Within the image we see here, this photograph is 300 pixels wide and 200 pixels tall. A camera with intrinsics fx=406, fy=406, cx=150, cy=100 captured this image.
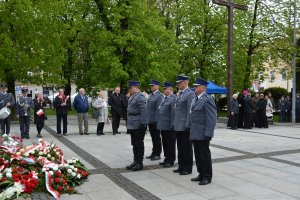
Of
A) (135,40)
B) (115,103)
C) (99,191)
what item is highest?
(135,40)

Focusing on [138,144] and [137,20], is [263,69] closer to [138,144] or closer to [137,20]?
[137,20]

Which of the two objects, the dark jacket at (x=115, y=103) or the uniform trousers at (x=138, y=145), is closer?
the uniform trousers at (x=138, y=145)

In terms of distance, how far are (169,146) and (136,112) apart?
1173 millimetres

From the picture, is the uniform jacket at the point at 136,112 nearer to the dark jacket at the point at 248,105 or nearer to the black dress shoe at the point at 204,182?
the black dress shoe at the point at 204,182

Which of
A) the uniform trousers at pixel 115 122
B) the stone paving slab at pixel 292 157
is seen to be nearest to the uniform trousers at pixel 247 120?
the uniform trousers at pixel 115 122

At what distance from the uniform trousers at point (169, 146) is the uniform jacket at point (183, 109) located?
3.09 feet

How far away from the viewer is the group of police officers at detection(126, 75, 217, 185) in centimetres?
772

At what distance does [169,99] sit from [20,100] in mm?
7583

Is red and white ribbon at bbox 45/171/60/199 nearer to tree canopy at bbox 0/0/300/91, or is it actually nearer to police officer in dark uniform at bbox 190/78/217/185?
police officer in dark uniform at bbox 190/78/217/185

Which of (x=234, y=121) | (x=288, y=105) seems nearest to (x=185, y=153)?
(x=234, y=121)

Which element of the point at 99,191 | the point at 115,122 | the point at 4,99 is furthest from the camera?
the point at 115,122

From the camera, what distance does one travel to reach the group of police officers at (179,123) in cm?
772

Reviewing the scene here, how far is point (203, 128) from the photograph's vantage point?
7.73 meters

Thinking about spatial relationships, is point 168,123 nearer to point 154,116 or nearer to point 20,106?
point 154,116
